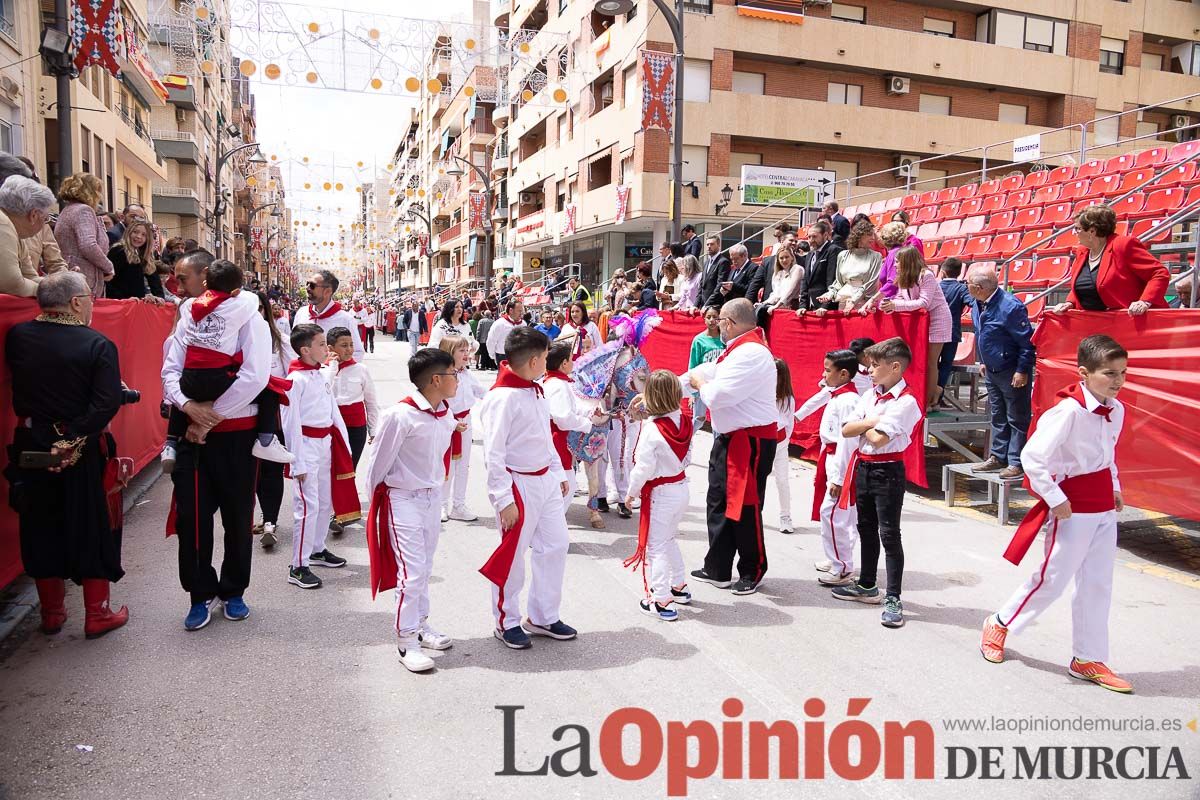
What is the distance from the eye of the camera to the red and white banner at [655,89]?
2086cm

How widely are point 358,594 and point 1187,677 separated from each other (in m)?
4.90

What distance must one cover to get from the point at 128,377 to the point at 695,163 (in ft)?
79.2

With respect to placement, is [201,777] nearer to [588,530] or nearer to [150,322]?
[588,530]

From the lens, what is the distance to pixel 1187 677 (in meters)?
4.30

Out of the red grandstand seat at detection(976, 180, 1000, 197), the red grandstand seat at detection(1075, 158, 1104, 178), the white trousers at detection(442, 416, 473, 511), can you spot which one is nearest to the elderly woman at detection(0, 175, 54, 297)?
the white trousers at detection(442, 416, 473, 511)

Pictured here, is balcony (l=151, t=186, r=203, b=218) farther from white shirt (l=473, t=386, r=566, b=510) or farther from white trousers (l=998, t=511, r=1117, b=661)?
white trousers (l=998, t=511, r=1117, b=661)

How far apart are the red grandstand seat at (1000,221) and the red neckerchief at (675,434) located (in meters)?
14.3

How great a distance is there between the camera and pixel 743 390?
5410mm

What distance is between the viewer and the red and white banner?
68.4 ft

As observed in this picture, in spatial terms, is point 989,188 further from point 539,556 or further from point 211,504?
point 211,504

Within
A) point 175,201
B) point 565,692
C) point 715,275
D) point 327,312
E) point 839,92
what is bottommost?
point 565,692

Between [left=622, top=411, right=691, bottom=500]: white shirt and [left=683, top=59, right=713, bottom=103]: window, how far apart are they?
25800 millimetres

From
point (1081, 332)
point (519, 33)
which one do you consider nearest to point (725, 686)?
point (1081, 332)

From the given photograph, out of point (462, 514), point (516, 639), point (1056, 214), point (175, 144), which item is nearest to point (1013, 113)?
point (1056, 214)
